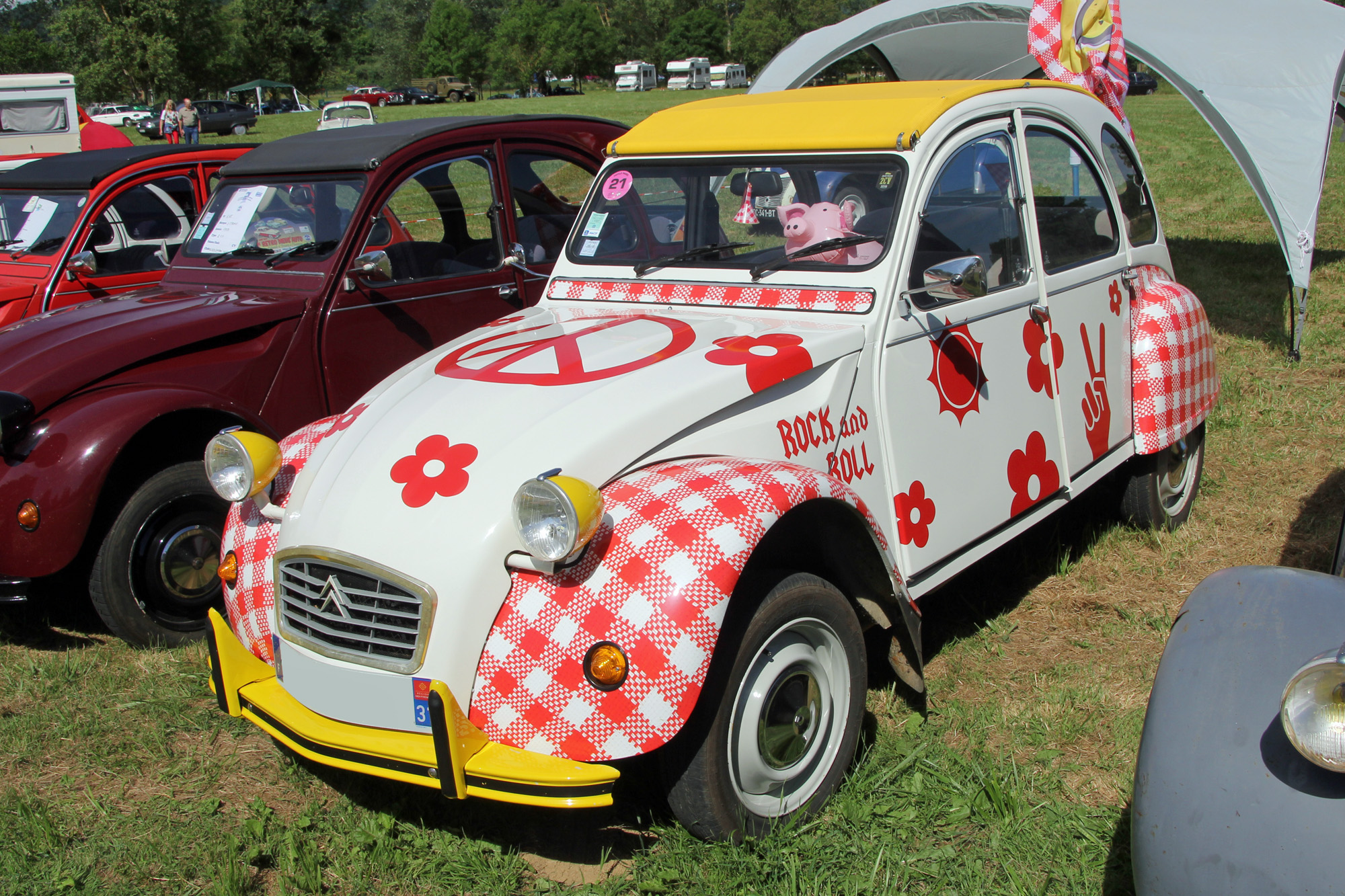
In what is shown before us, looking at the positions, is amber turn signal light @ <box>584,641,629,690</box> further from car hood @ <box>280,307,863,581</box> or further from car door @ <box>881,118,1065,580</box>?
car door @ <box>881,118,1065,580</box>

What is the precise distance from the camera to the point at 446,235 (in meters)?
5.25

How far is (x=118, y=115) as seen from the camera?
4628 centimetres

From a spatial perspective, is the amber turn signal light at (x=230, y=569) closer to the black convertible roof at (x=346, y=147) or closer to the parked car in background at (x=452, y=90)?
the black convertible roof at (x=346, y=147)

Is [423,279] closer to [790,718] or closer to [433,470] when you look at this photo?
[433,470]

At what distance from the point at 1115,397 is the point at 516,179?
323 cm

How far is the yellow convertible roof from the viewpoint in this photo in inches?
130

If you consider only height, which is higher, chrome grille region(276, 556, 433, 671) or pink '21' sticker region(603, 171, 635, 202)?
pink '21' sticker region(603, 171, 635, 202)

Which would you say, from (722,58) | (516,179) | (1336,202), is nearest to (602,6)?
(722,58)

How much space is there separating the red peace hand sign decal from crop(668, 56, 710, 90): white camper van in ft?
228

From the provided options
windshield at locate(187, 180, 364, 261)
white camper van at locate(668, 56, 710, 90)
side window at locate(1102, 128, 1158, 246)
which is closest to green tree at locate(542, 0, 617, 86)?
white camper van at locate(668, 56, 710, 90)

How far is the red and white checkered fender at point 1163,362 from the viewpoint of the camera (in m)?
4.20

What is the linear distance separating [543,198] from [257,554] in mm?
3299

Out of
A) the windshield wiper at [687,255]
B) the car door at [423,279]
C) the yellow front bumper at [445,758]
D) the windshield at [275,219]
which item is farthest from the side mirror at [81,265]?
the yellow front bumper at [445,758]

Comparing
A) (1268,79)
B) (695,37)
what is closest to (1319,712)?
(1268,79)
